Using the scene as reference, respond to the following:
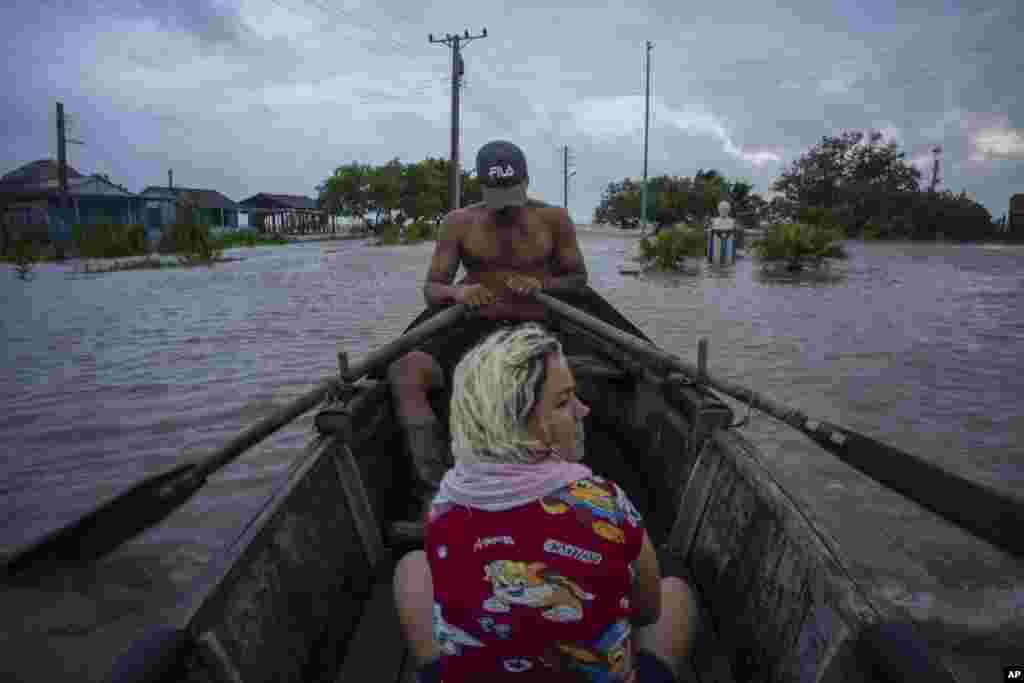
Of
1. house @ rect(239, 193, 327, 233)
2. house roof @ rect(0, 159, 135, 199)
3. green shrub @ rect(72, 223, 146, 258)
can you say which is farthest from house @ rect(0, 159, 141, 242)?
house @ rect(239, 193, 327, 233)

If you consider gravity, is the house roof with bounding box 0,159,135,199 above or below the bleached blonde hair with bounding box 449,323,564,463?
above

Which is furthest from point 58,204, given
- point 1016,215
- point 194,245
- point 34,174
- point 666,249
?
point 1016,215

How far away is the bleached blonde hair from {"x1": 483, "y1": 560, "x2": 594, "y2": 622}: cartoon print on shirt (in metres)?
0.21

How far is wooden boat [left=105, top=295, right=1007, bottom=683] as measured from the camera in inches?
54.0

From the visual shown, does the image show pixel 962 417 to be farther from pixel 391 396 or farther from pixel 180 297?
pixel 180 297

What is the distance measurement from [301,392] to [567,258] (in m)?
3.27

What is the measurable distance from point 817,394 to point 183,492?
5490 mm

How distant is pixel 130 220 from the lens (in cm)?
→ 3681

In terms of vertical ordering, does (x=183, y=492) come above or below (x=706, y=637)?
above

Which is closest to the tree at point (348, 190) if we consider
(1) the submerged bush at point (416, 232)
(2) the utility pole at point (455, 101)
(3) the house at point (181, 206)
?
(3) the house at point (181, 206)

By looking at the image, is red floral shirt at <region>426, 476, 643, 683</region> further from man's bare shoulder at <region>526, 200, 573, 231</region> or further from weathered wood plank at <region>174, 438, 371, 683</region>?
man's bare shoulder at <region>526, 200, 573, 231</region>

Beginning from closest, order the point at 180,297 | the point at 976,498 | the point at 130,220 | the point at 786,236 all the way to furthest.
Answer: the point at 976,498 < the point at 180,297 < the point at 786,236 < the point at 130,220

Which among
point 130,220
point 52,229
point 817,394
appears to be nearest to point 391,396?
point 817,394

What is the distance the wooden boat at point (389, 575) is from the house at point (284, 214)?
58513 mm
